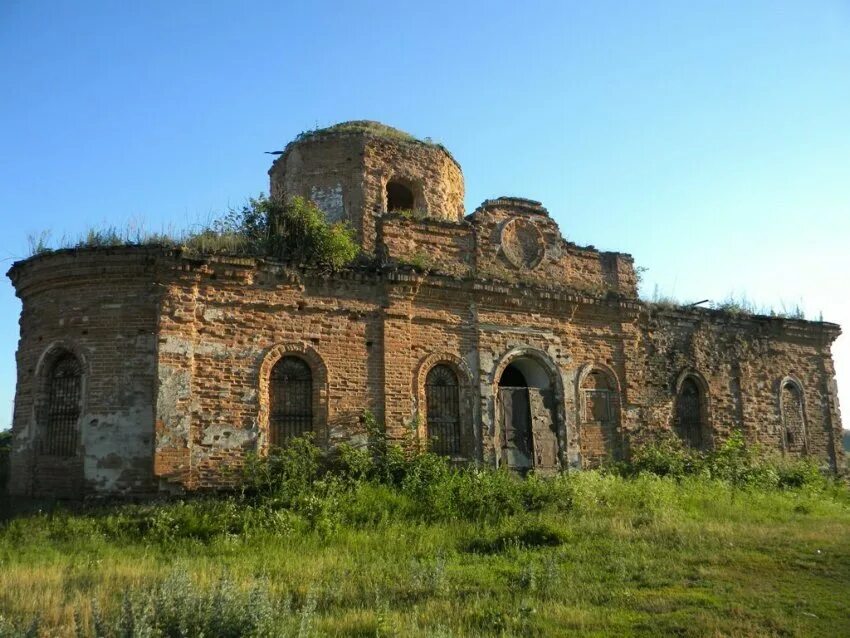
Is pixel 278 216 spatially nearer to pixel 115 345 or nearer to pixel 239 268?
pixel 239 268

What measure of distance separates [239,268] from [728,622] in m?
8.90

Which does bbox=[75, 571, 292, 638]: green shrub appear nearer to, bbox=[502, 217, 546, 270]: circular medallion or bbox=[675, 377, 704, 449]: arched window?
bbox=[502, 217, 546, 270]: circular medallion

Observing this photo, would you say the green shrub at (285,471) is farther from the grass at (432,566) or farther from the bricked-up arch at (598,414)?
the bricked-up arch at (598,414)

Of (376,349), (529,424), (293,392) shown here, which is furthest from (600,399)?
(293,392)

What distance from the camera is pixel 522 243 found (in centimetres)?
1504

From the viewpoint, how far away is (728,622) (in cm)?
662

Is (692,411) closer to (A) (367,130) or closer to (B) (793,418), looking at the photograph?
(B) (793,418)

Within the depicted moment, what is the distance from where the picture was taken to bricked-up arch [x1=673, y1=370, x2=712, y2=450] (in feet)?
54.9

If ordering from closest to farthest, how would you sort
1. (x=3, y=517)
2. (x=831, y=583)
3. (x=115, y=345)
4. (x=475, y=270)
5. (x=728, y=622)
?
(x=728, y=622) → (x=831, y=583) → (x=3, y=517) → (x=115, y=345) → (x=475, y=270)

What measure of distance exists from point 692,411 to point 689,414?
145mm

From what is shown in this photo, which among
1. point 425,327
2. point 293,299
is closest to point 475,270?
point 425,327

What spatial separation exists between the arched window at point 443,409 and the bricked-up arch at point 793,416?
33.6ft

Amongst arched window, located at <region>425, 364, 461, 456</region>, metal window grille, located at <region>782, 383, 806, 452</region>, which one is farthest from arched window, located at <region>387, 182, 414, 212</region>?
metal window grille, located at <region>782, 383, 806, 452</region>

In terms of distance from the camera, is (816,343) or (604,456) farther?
(816,343)
